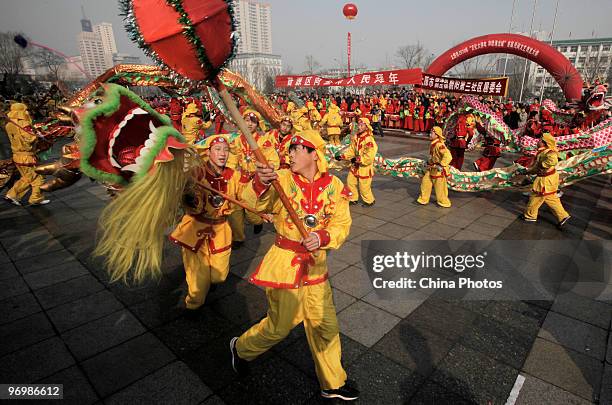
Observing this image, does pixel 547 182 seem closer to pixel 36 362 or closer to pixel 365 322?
pixel 365 322

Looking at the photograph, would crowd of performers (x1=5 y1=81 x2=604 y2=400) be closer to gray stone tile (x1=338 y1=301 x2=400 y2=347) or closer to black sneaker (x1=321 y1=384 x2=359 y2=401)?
black sneaker (x1=321 y1=384 x2=359 y2=401)

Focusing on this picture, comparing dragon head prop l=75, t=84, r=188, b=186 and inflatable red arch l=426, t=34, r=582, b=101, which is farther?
inflatable red arch l=426, t=34, r=582, b=101

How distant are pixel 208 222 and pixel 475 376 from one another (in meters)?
2.65

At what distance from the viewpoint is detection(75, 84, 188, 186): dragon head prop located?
1.80 m

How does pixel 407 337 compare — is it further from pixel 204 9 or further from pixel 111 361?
pixel 204 9

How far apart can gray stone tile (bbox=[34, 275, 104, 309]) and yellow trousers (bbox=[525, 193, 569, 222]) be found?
6.66 meters

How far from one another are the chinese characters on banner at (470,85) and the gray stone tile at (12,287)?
10018 mm

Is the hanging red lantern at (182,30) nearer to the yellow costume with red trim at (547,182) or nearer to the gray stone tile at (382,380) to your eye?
the gray stone tile at (382,380)

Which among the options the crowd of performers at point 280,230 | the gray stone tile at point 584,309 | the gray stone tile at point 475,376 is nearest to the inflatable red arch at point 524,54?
the crowd of performers at point 280,230


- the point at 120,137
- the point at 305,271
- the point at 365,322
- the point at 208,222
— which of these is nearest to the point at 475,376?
the point at 365,322

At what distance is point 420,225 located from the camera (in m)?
6.00

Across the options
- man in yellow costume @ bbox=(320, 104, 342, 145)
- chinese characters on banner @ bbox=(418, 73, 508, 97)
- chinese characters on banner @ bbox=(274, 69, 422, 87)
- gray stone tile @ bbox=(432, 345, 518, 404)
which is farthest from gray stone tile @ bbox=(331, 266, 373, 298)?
chinese characters on banner @ bbox=(274, 69, 422, 87)

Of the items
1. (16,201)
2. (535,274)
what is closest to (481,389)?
(535,274)

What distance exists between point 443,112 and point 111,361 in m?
17.2
